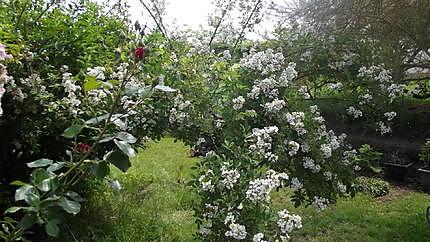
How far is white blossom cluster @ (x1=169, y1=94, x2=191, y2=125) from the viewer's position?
2.17 meters

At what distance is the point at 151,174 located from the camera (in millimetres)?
4129

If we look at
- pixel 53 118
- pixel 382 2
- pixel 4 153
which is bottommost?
pixel 4 153

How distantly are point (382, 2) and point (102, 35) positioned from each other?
76.3 inches

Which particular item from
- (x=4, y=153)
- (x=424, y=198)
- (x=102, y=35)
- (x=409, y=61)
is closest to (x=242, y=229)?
(x=4, y=153)

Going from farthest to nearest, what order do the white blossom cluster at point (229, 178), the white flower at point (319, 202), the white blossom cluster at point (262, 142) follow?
the white flower at point (319, 202), the white blossom cluster at point (262, 142), the white blossom cluster at point (229, 178)

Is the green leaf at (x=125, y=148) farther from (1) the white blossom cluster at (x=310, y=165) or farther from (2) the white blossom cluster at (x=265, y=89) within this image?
(1) the white blossom cluster at (x=310, y=165)

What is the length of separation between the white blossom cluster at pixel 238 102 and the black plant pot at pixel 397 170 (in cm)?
315

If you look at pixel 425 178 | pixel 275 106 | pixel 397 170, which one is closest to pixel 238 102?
pixel 275 106

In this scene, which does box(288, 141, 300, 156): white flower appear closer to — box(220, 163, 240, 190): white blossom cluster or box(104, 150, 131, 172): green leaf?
box(220, 163, 240, 190): white blossom cluster

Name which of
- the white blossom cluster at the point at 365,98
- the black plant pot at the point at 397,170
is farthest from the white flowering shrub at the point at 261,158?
the black plant pot at the point at 397,170

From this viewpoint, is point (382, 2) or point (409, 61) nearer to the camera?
point (382, 2)

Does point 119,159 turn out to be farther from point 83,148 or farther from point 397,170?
point 397,170

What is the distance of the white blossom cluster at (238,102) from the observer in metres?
2.11

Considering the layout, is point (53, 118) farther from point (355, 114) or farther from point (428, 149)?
point (428, 149)
